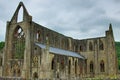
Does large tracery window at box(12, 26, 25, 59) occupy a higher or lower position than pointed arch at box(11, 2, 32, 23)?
lower

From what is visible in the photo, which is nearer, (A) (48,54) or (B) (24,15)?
(A) (48,54)

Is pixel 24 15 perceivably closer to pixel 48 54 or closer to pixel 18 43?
pixel 18 43

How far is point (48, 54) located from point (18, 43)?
945cm

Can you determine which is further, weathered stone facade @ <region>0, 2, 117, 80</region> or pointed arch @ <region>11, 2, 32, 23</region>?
pointed arch @ <region>11, 2, 32, 23</region>

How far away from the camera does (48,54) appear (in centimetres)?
3784

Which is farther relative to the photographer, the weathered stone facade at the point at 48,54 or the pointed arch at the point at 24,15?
the pointed arch at the point at 24,15

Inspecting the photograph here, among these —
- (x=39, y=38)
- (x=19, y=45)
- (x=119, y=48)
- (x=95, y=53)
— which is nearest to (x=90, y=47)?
(x=95, y=53)

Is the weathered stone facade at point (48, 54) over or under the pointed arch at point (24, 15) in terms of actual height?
under

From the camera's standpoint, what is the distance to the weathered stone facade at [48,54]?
38781 mm

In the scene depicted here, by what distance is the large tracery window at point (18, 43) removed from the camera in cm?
4250

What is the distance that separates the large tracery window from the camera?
139ft

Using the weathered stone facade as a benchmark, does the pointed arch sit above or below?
above

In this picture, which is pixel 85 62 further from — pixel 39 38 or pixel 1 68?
pixel 1 68

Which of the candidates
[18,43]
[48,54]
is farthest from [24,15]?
[48,54]
